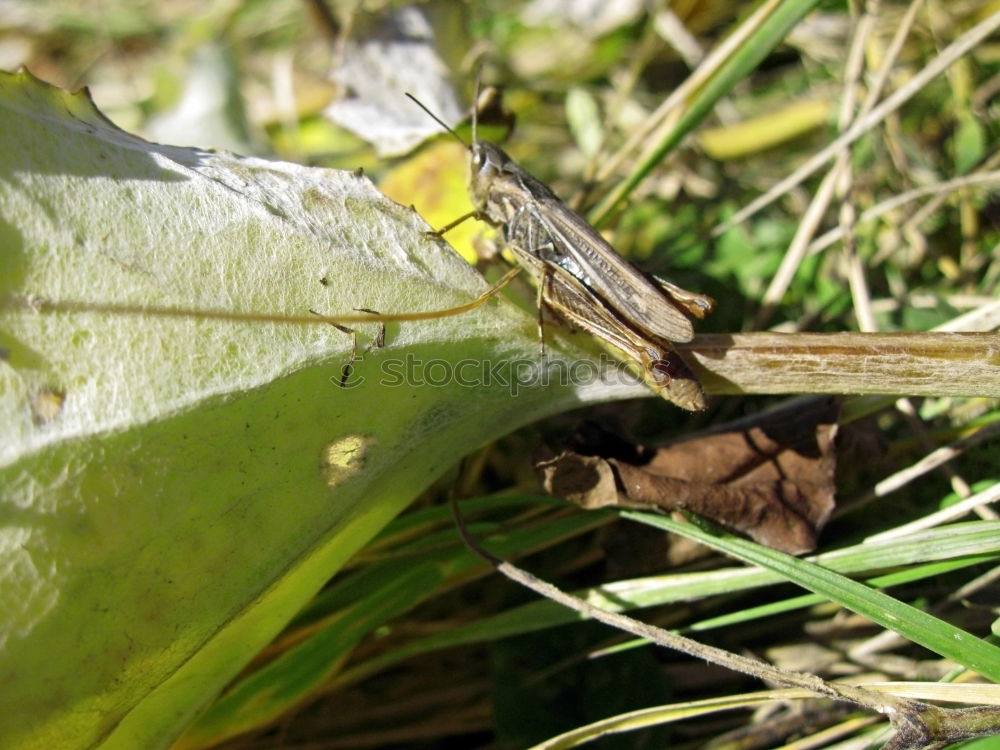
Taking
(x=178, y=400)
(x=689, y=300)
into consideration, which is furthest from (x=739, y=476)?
(x=178, y=400)

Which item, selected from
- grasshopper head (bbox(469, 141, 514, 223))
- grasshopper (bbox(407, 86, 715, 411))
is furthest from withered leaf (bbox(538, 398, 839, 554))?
A: grasshopper head (bbox(469, 141, 514, 223))

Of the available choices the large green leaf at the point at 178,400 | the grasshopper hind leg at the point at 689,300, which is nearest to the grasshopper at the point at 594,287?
the grasshopper hind leg at the point at 689,300

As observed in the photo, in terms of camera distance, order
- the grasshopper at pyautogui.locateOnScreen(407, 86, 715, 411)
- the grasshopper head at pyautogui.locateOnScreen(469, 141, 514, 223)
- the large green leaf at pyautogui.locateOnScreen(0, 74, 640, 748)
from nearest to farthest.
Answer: the large green leaf at pyautogui.locateOnScreen(0, 74, 640, 748), the grasshopper at pyautogui.locateOnScreen(407, 86, 715, 411), the grasshopper head at pyautogui.locateOnScreen(469, 141, 514, 223)

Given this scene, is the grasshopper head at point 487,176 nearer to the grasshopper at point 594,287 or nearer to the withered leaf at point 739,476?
the grasshopper at point 594,287

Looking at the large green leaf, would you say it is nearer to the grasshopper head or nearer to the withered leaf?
the withered leaf

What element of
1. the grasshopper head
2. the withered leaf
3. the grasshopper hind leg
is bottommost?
the withered leaf

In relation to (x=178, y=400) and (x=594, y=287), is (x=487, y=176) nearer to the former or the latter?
(x=594, y=287)
